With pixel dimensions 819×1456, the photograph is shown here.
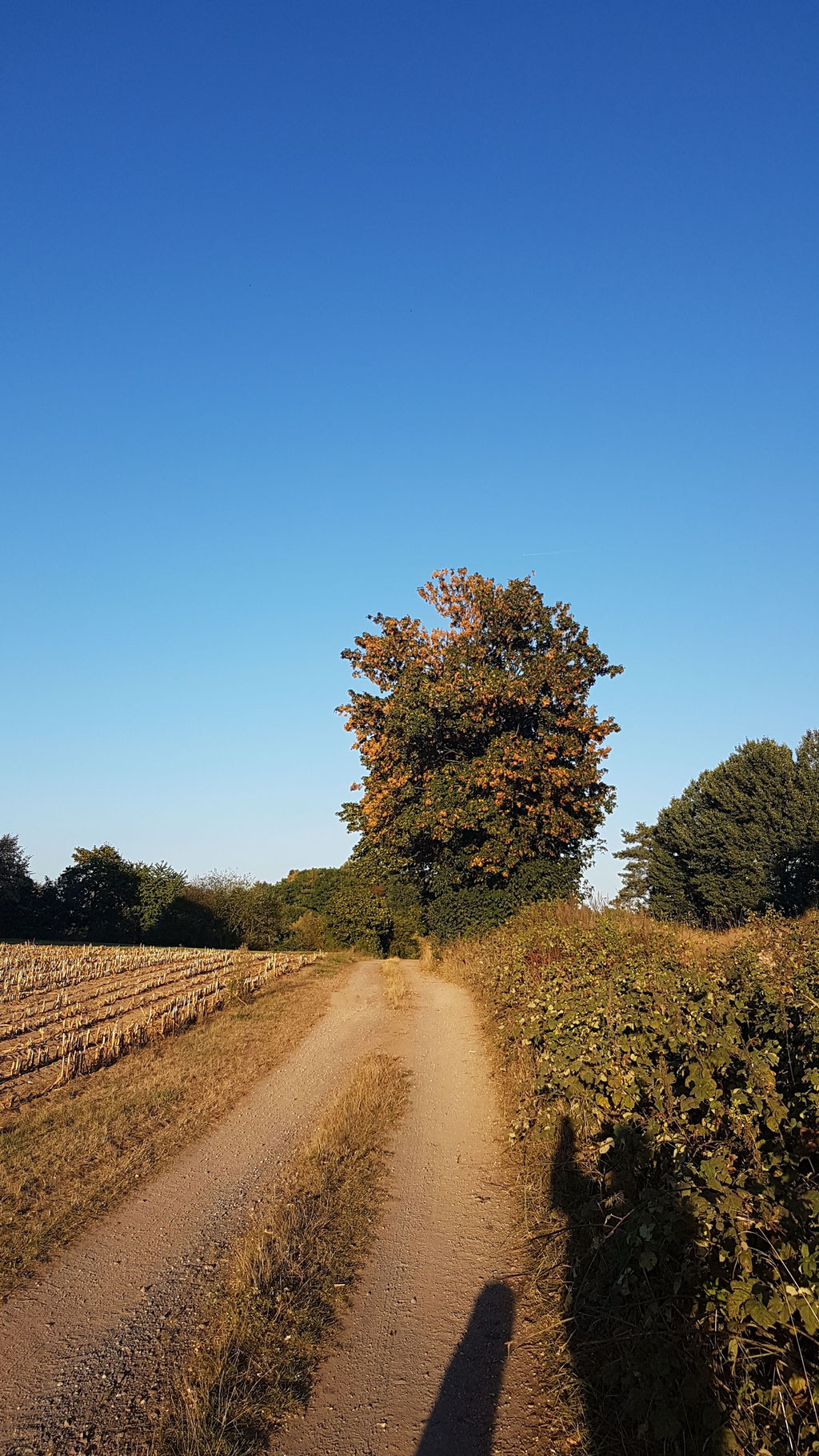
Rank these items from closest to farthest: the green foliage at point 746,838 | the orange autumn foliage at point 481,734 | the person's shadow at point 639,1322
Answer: the person's shadow at point 639,1322 < the orange autumn foliage at point 481,734 < the green foliage at point 746,838

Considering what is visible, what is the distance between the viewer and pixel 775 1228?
351 cm

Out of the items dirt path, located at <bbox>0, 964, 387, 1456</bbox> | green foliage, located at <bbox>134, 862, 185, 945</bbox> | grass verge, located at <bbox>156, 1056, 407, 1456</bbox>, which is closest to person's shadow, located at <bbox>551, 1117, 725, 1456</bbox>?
grass verge, located at <bbox>156, 1056, 407, 1456</bbox>

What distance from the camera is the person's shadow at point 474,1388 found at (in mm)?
4023

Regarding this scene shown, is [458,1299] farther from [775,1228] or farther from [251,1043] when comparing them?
[251,1043]

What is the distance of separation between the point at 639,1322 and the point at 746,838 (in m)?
45.2

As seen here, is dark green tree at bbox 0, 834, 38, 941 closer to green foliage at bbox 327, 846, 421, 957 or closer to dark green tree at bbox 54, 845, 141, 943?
dark green tree at bbox 54, 845, 141, 943

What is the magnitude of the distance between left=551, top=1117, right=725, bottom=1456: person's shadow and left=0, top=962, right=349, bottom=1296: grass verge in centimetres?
449

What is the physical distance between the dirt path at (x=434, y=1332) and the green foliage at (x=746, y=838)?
36.1 m

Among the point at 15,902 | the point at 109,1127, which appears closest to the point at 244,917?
the point at 15,902

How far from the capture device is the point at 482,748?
27688mm

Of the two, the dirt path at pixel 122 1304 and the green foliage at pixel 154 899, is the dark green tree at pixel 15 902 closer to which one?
the green foliage at pixel 154 899

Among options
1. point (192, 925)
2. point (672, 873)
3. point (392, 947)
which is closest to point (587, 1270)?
point (392, 947)

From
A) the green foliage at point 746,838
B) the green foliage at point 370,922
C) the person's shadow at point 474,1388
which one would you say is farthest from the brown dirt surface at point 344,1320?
the green foliage at point 746,838

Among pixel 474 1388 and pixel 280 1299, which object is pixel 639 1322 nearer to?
pixel 474 1388
